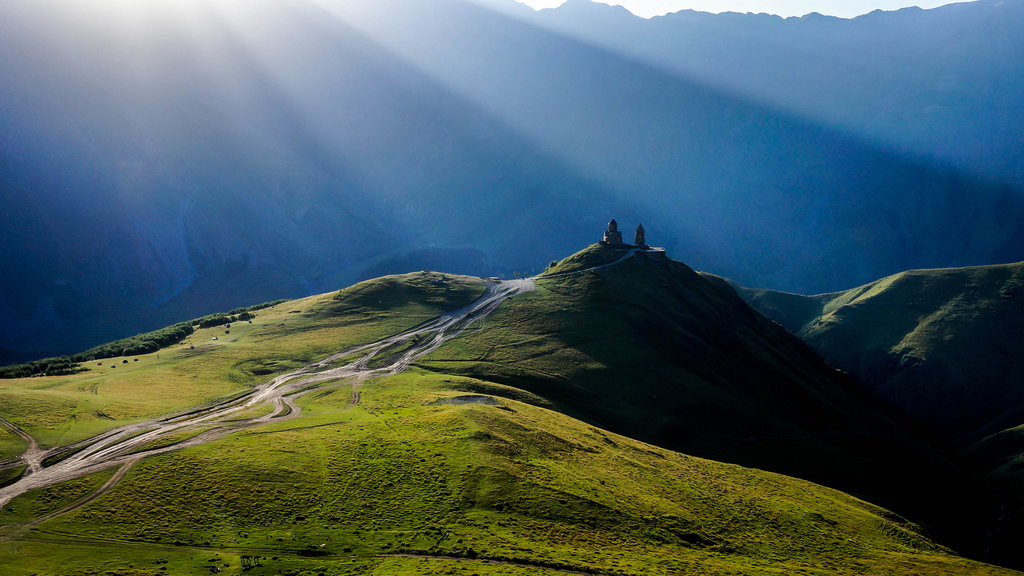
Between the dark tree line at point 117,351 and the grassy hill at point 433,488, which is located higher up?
the dark tree line at point 117,351

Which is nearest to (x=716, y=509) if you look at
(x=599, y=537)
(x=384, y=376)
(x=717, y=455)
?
(x=599, y=537)

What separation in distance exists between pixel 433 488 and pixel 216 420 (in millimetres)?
33512

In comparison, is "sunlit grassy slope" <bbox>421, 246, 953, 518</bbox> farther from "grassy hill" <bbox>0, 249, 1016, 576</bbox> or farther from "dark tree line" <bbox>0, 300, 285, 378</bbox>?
"dark tree line" <bbox>0, 300, 285, 378</bbox>

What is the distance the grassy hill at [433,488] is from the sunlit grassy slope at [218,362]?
0.56 meters

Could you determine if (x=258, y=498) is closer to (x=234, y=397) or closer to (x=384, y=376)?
(x=234, y=397)

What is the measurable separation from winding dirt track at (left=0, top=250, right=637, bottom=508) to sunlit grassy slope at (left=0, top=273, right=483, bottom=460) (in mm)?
2678

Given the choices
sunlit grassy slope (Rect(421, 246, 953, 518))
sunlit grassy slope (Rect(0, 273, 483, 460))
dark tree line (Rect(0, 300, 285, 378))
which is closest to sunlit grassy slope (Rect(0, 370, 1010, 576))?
sunlit grassy slope (Rect(0, 273, 483, 460))

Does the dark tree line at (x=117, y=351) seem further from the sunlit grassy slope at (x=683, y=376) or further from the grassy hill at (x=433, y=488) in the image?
the sunlit grassy slope at (x=683, y=376)

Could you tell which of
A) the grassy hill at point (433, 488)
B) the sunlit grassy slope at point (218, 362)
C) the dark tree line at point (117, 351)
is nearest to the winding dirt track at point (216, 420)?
the grassy hill at point (433, 488)

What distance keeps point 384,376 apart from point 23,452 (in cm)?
4675

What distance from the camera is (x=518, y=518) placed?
4716 centimetres

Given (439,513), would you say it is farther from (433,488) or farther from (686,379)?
(686,379)

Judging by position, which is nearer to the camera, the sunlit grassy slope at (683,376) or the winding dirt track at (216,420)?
the winding dirt track at (216,420)

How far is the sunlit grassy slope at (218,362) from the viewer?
63.0 metres
